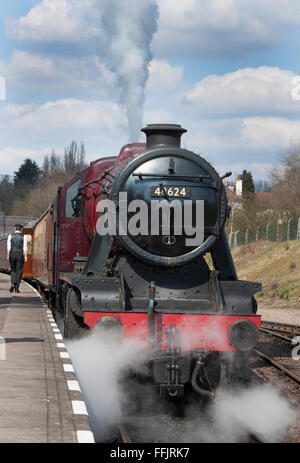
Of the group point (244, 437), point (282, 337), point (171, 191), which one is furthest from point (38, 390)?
point (282, 337)

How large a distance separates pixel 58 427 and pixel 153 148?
4.08m

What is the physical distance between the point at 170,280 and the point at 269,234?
3289cm

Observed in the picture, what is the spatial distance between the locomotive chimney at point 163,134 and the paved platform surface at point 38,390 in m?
2.80

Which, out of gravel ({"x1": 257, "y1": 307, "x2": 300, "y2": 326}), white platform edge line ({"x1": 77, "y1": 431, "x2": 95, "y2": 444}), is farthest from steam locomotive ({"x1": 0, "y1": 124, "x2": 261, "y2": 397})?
gravel ({"x1": 257, "y1": 307, "x2": 300, "y2": 326})

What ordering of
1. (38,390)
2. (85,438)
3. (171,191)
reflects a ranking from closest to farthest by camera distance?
(85,438)
(38,390)
(171,191)

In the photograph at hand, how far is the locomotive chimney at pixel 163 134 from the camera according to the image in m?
8.61

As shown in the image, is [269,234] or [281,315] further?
[269,234]

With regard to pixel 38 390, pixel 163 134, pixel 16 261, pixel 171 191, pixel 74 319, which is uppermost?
pixel 163 134

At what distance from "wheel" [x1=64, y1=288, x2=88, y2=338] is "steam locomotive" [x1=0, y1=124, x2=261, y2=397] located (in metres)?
0.01

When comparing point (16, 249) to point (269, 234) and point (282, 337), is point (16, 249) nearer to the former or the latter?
point (282, 337)

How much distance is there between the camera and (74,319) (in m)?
8.98

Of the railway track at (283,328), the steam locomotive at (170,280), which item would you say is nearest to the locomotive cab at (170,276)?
the steam locomotive at (170,280)

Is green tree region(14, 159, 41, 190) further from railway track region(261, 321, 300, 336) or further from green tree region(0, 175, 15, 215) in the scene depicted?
railway track region(261, 321, 300, 336)

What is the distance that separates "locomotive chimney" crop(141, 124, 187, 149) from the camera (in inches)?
339
